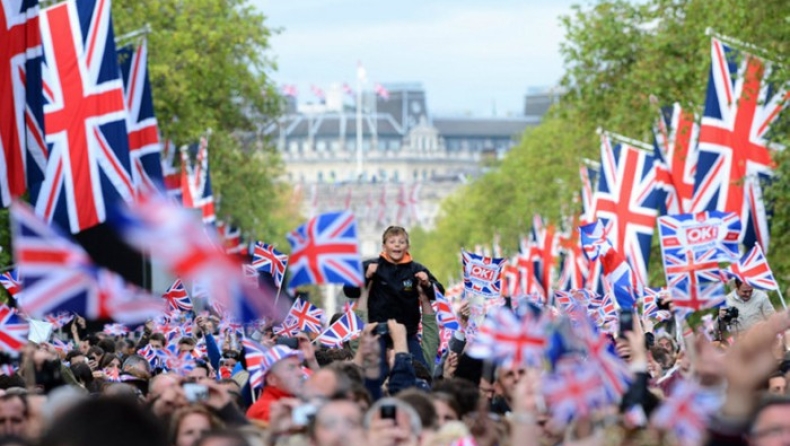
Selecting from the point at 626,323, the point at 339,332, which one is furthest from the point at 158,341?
the point at 626,323

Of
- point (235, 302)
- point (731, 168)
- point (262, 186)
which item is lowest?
point (262, 186)

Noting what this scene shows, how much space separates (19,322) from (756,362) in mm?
6436

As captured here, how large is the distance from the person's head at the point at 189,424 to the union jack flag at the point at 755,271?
38.5ft

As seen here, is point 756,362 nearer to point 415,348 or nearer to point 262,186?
point 415,348

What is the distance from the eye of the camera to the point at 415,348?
54.5 feet

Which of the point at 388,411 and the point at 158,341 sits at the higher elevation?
the point at 388,411

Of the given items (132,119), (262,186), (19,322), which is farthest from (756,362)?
(262,186)

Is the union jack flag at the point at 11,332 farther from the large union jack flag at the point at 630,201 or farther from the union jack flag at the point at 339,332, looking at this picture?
the large union jack flag at the point at 630,201

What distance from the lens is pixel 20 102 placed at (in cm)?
1938

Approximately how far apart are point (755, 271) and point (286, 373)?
37.7 feet

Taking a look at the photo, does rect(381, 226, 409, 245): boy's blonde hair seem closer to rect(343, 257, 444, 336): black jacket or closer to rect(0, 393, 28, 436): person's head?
rect(343, 257, 444, 336): black jacket

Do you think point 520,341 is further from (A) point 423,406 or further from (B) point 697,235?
(B) point 697,235

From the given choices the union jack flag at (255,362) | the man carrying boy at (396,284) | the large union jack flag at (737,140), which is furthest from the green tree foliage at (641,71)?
the union jack flag at (255,362)

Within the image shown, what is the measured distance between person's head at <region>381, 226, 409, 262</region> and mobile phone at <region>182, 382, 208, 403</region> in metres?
4.91
